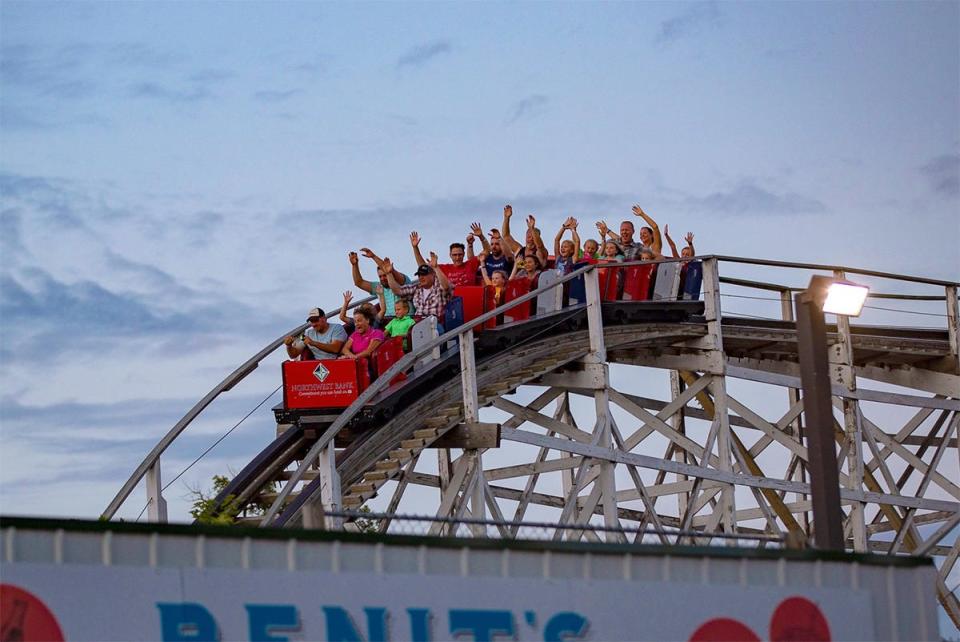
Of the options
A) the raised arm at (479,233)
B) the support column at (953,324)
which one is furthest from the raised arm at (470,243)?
the support column at (953,324)

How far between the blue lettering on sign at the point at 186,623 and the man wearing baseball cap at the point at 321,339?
406 inches

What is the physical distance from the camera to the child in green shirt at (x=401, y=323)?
69.4ft

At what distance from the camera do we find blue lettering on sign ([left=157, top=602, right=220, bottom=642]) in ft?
34.8

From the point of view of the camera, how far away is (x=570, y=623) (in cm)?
1172

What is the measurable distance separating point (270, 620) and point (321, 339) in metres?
10.4

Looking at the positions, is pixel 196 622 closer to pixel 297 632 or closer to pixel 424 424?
pixel 297 632

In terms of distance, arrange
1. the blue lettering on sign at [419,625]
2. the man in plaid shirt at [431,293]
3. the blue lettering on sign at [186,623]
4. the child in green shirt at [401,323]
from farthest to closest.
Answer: the man in plaid shirt at [431,293] → the child in green shirt at [401,323] → the blue lettering on sign at [419,625] → the blue lettering on sign at [186,623]

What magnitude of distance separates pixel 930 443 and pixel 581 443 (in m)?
8.48

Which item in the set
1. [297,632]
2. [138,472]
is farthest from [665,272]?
[297,632]

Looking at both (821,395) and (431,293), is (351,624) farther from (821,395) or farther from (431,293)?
(431,293)

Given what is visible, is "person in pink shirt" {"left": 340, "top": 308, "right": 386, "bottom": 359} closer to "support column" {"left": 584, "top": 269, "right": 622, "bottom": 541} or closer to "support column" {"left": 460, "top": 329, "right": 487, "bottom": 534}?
"support column" {"left": 460, "top": 329, "right": 487, "bottom": 534}

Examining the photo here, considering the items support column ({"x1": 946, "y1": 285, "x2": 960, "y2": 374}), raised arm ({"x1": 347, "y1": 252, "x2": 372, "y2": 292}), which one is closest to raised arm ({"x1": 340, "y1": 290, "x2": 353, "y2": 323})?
raised arm ({"x1": 347, "y1": 252, "x2": 372, "y2": 292})

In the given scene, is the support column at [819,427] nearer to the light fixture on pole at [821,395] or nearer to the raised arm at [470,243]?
the light fixture on pole at [821,395]

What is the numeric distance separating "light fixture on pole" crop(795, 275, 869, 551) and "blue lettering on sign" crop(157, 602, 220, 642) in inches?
186
